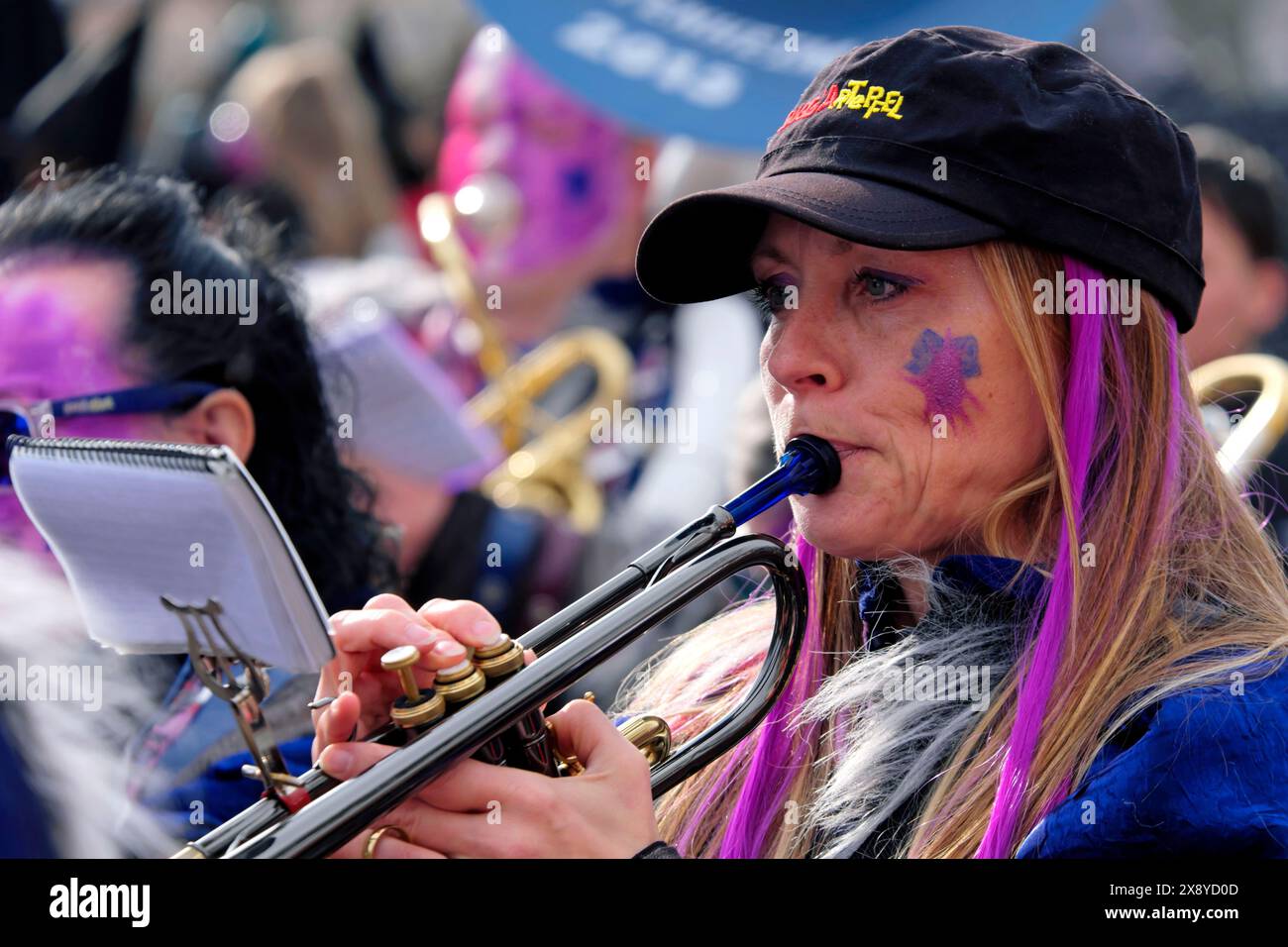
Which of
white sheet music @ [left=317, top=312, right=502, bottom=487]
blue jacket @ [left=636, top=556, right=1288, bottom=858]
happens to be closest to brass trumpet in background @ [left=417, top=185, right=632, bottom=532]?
white sheet music @ [left=317, top=312, right=502, bottom=487]

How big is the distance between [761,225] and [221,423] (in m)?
0.99

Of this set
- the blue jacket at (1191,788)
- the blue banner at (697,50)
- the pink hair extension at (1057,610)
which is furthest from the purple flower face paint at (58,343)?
the blue banner at (697,50)

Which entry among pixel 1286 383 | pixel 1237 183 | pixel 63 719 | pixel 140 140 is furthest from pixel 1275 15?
pixel 63 719

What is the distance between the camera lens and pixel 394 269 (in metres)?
5.20

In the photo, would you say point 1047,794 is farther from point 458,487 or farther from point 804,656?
point 458,487

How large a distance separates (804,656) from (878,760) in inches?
9.5

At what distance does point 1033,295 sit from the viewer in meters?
1.70

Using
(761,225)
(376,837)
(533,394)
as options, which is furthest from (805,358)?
(533,394)

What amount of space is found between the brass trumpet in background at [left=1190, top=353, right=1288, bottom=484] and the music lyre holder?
1.82 metres

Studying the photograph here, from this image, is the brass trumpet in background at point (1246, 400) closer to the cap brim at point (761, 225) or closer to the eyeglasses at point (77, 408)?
the cap brim at point (761, 225)

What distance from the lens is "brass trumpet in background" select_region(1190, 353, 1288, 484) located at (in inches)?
111

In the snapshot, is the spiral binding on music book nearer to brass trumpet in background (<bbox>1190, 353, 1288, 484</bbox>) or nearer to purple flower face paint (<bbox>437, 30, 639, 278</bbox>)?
brass trumpet in background (<bbox>1190, 353, 1288, 484</bbox>)

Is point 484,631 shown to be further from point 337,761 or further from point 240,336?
point 240,336

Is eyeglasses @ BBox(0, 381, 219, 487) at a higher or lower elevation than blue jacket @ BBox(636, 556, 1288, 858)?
higher
